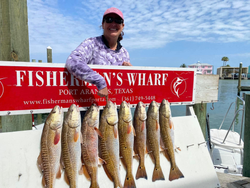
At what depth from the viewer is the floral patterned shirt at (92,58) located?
6.68 ft

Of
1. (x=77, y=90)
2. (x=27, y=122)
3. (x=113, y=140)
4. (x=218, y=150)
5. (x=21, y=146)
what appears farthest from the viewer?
(x=218, y=150)

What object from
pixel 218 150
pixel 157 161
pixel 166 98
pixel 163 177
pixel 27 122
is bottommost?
pixel 218 150

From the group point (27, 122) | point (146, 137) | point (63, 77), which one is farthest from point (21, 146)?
point (146, 137)

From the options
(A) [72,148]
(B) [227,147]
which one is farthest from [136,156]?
(B) [227,147]

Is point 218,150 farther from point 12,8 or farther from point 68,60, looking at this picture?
point 12,8

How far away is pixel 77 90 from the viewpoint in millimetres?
2268

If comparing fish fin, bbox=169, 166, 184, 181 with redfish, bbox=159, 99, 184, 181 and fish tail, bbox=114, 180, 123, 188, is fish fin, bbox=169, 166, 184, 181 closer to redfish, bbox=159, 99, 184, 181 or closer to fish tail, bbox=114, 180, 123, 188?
redfish, bbox=159, 99, 184, 181

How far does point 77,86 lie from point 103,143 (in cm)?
81

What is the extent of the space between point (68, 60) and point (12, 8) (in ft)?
3.00

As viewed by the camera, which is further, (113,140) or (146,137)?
(146,137)

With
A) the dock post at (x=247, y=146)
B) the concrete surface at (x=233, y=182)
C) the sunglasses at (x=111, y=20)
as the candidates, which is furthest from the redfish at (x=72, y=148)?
the dock post at (x=247, y=146)

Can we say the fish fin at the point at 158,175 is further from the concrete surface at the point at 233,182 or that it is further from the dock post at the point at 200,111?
the dock post at the point at 200,111

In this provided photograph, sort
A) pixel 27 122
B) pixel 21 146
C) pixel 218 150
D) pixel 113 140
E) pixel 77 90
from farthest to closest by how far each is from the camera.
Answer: pixel 218 150, pixel 27 122, pixel 77 90, pixel 113 140, pixel 21 146

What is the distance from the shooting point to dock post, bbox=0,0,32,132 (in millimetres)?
2063
